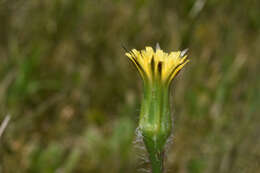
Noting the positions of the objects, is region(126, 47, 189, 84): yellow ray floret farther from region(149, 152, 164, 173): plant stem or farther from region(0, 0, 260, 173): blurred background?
region(0, 0, 260, 173): blurred background

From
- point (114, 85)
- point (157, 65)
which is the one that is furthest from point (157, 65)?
point (114, 85)

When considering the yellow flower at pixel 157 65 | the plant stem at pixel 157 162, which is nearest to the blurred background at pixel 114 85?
the plant stem at pixel 157 162

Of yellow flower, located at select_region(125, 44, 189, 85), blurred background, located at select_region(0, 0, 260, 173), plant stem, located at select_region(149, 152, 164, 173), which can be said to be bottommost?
plant stem, located at select_region(149, 152, 164, 173)

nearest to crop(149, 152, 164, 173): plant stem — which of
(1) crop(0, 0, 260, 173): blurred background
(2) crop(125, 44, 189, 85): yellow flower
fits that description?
(2) crop(125, 44, 189, 85): yellow flower

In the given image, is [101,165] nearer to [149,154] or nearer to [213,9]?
[149,154]

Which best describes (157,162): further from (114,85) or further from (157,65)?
(114,85)
